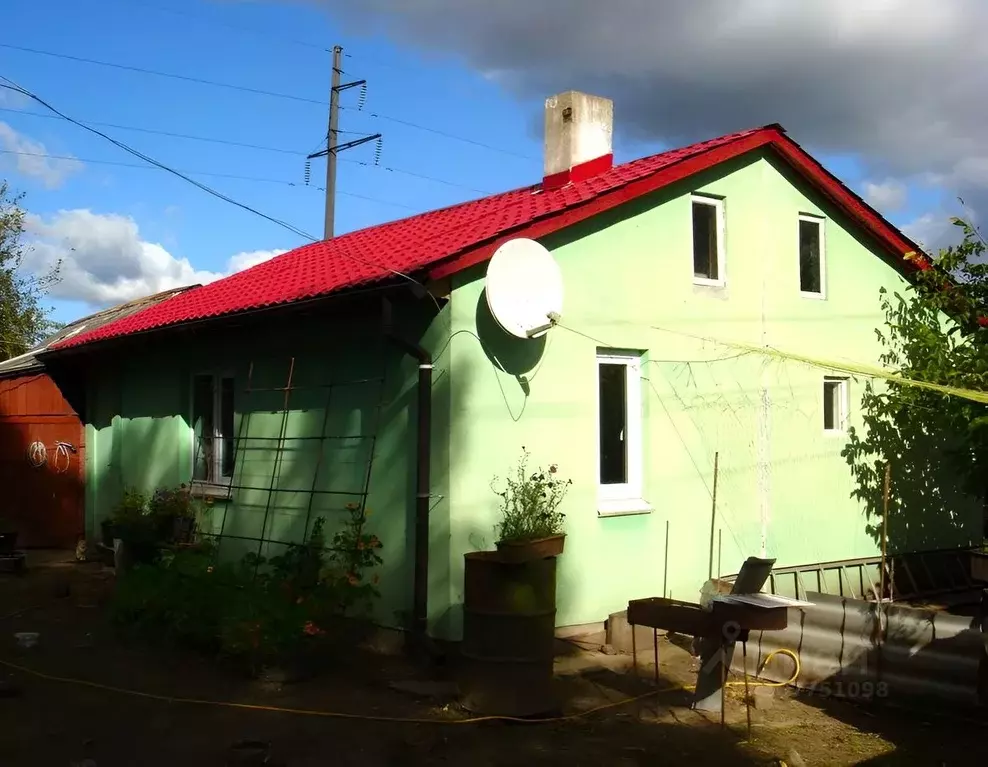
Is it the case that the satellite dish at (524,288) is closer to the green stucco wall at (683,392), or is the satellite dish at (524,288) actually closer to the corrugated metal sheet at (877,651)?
the green stucco wall at (683,392)

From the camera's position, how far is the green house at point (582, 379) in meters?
7.54

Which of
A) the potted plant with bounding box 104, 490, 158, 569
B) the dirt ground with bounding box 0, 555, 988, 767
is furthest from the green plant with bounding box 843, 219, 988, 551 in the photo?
the potted plant with bounding box 104, 490, 158, 569

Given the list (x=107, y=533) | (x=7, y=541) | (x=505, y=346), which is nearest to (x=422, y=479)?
(x=505, y=346)

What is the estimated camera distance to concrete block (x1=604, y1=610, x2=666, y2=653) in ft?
26.1

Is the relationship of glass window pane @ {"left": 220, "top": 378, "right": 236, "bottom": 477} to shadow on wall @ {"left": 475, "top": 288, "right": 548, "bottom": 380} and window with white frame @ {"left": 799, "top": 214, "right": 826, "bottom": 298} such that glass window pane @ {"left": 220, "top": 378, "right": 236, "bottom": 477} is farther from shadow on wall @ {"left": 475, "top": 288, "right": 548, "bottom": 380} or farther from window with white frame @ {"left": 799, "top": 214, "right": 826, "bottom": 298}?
window with white frame @ {"left": 799, "top": 214, "right": 826, "bottom": 298}

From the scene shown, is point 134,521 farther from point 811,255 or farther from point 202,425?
point 811,255

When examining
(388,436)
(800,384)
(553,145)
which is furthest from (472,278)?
(800,384)

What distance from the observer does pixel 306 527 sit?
28.5 feet

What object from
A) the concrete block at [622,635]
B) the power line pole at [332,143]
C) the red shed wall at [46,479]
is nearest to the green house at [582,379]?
the concrete block at [622,635]

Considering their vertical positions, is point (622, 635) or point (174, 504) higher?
point (174, 504)

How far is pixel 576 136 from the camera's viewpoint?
10.4 meters

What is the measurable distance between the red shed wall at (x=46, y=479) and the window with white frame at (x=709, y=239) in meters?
9.72

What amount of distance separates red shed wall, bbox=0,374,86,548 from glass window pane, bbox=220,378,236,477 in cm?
414

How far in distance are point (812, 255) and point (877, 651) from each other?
5378mm
